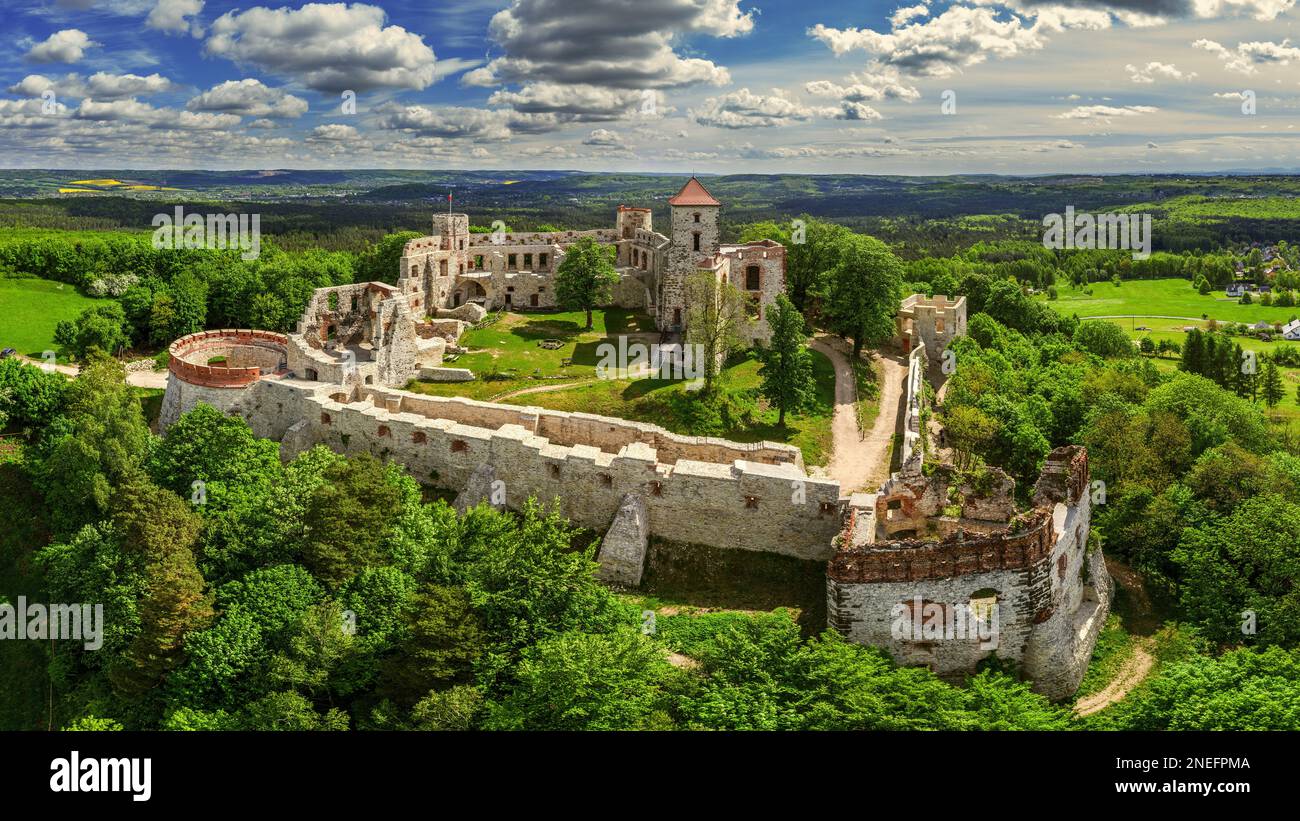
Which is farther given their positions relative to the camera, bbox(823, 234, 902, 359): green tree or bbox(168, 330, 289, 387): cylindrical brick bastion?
bbox(823, 234, 902, 359): green tree

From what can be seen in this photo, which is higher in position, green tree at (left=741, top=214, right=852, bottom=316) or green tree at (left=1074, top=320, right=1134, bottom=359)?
green tree at (left=741, top=214, right=852, bottom=316)

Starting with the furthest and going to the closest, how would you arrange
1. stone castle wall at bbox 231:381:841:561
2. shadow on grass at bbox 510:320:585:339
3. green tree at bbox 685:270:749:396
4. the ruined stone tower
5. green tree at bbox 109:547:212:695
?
1. shadow on grass at bbox 510:320:585:339
2. the ruined stone tower
3. green tree at bbox 685:270:749:396
4. stone castle wall at bbox 231:381:841:561
5. green tree at bbox 109:547:212:695

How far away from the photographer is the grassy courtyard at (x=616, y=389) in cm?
4053

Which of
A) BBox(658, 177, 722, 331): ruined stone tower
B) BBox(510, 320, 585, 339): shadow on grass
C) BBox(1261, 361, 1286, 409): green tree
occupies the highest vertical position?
BBox(658, 177, 722, 331): ruined stone tower

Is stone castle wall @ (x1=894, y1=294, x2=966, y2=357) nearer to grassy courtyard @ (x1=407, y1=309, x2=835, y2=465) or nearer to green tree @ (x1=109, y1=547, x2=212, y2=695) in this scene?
grassy courtyard @ (x1=407, y1=309, x2=835, y2=465)

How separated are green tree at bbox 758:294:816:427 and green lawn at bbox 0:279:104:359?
182ft

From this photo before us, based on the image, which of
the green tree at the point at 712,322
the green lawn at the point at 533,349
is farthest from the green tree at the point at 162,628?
the green tree at the point at 712,322

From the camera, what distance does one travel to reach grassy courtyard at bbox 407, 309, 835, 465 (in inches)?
1596

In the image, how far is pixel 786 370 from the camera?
132ft

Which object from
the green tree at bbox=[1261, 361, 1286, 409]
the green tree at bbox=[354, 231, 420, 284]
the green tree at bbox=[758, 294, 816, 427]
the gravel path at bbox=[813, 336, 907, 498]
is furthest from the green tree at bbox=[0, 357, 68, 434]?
the green tree at bbox=[1261, 361, 1286, 409]

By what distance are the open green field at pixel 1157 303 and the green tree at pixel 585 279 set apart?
80909 millimetres

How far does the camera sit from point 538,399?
43594 millimetres
